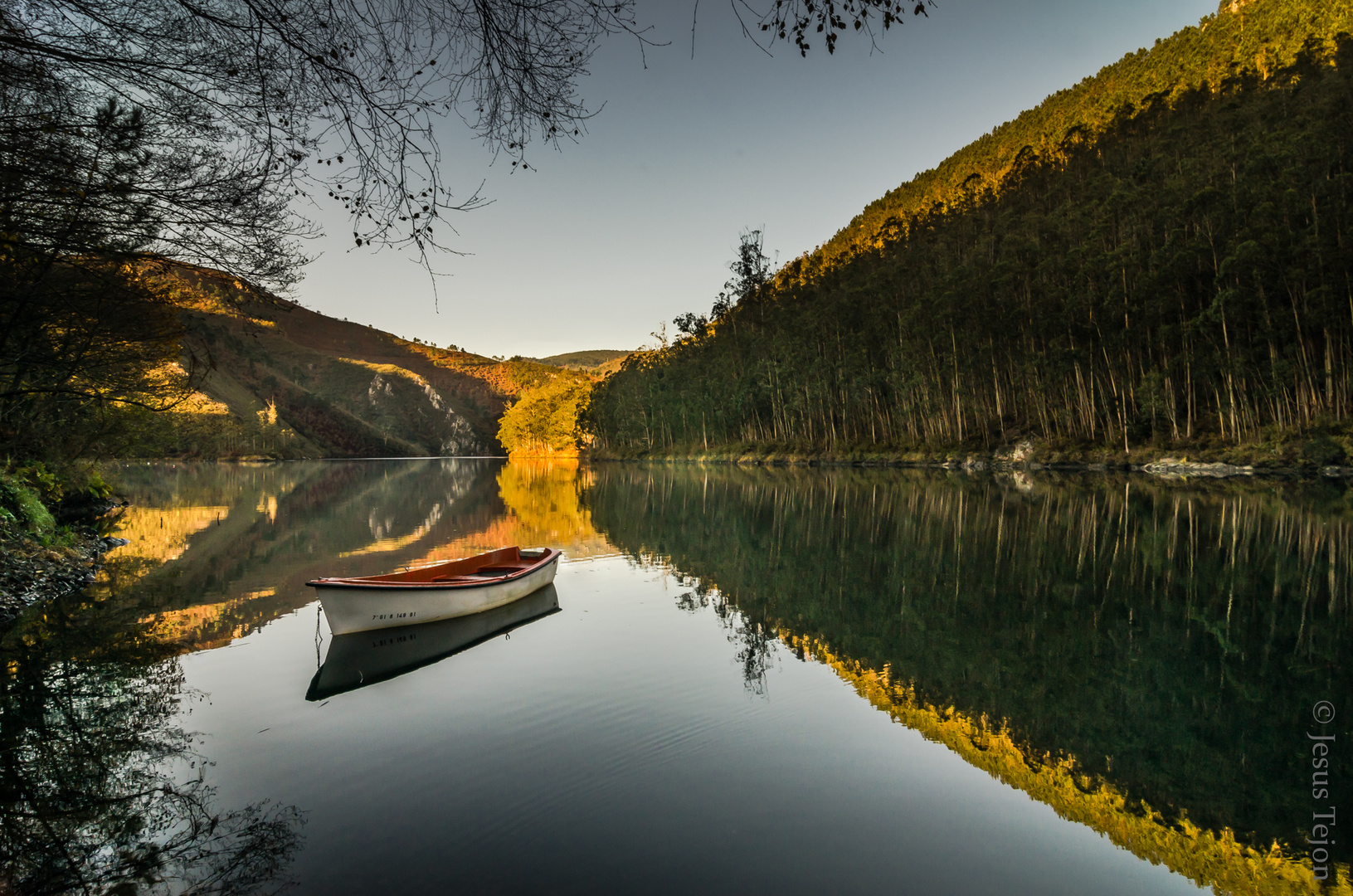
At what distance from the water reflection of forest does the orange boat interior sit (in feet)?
9.68

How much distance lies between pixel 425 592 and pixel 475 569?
99.8 inches

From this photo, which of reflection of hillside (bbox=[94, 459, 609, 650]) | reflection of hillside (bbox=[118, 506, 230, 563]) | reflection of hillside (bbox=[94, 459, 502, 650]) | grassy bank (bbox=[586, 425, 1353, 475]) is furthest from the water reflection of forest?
grassy bank (bbox=[586, 425, 1353, 475])

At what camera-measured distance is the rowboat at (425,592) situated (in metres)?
8.55

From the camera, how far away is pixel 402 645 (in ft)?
29.0

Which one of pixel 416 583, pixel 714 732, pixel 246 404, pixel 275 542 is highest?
pixel 246 404

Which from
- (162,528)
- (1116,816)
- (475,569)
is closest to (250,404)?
(162,528)

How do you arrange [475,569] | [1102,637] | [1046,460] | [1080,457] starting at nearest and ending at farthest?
[1102,637] < [475,569] < [1080,457] < [1046,460]

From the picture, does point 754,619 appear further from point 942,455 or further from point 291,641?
point 942,455

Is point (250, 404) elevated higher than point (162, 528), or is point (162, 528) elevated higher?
point (250, 404)

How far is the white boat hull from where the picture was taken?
8.54 metres

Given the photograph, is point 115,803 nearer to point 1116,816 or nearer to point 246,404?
point 1116,816

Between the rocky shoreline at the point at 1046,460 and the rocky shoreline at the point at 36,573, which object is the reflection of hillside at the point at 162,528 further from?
the rocky shoreline at the point at 1046,460

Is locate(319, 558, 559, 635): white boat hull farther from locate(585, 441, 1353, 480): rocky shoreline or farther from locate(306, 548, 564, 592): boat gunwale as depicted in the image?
locate(585, 441, 1353, 480): rocky shoreline

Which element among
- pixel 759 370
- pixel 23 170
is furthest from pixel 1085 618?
pixel 759 370
